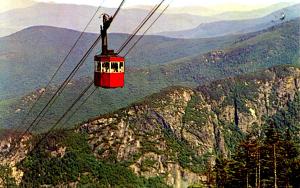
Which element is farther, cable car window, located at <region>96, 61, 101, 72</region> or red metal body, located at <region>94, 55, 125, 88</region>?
cable car window, located at <region>96, 61, 101, 72</region>

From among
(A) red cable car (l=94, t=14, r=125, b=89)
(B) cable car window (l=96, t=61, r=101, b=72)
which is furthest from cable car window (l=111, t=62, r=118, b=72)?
(B) cable car window (l=96, t=61, r=101, b=72)

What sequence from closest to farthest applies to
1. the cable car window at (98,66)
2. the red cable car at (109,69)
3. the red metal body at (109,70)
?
the red cable car at (109,69), the red metal body at (109,70), the cable car window at (98,66)

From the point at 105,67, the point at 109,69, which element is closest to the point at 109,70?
the point at 109,69

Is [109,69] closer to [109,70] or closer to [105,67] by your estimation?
[109,70]

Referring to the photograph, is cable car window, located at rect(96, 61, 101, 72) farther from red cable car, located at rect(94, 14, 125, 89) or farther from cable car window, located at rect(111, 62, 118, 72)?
cable car window, located at rect(111, 62, 118, 72)

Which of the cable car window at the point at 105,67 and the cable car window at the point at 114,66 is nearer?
the cable car window at the point at 114,66

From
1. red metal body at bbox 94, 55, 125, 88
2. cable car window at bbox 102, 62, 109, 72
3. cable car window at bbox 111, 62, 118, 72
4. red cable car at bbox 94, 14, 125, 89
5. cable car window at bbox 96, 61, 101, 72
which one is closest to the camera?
red cable car at bbox 94, 14, 125, 89

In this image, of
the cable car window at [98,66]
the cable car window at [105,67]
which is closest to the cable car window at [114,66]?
the cable car window at [105,67]

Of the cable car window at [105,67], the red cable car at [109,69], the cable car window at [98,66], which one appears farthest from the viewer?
the cable car window at [98,66]

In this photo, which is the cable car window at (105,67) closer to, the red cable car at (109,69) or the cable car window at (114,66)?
the red cable car at (109,69)

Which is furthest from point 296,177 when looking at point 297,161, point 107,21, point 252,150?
point 107,21
